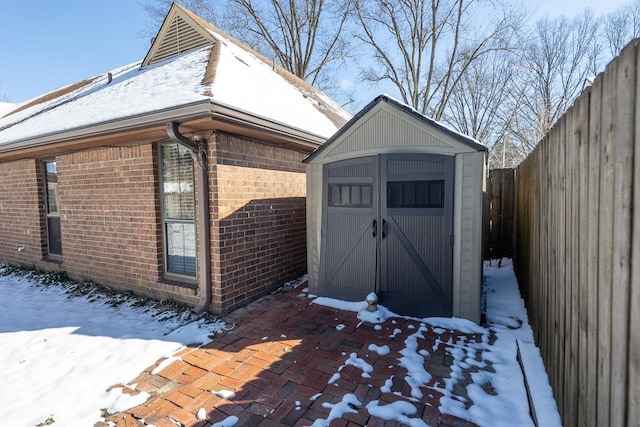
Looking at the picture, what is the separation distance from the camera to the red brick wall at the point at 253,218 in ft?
13.2

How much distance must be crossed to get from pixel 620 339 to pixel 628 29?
781 inches

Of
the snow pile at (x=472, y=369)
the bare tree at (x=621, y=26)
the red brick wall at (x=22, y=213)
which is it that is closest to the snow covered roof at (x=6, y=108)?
the red brick wall at (x=22, y=213)

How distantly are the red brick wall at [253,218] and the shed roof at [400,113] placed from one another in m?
0.88

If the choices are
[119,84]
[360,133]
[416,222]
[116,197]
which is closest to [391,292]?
[416,222]

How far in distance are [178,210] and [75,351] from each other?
202 cm

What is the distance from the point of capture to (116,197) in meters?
4.80

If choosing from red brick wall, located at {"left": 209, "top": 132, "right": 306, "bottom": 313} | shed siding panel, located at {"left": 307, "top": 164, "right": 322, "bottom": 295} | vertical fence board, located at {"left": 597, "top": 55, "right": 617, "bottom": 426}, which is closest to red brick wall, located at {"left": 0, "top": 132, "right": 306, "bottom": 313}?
red brick wall, located at {"left": 209, "top": 132, "right": 306, "bottom": 313}

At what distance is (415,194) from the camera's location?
12.7 ft

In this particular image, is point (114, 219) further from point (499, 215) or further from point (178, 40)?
point (499, 215)

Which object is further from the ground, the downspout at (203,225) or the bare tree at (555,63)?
the bare tree at (555,63)

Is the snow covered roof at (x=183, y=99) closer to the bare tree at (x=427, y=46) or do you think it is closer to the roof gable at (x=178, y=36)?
the roof gable at (x=178, y=36)

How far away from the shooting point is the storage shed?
12.0 feet

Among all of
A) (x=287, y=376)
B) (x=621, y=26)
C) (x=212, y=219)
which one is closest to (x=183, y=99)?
(x=212, y=219)

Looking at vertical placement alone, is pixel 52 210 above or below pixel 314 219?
above
